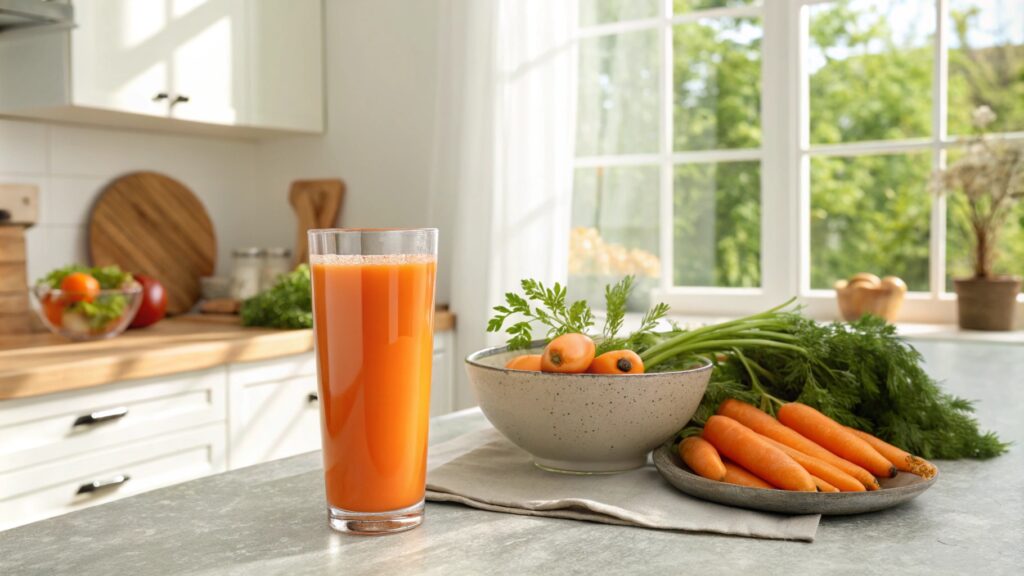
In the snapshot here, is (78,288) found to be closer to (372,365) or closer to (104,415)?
(104,415)

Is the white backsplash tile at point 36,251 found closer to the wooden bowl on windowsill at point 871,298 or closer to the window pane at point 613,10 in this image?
the window pane at point 613,10

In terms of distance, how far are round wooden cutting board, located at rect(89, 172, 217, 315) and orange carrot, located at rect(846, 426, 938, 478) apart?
2.41 m

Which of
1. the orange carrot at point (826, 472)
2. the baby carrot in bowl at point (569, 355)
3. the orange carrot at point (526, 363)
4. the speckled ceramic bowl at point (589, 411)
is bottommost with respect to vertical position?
the orange carrot at point (826, 472)

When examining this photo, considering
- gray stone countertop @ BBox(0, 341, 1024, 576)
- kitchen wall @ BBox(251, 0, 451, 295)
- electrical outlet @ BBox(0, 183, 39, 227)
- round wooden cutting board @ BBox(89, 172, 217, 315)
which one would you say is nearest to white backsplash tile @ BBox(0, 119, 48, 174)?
electrical outlet @ BBox(0, 183, 39, 227)

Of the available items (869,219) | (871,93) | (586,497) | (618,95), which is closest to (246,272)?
(618,95)

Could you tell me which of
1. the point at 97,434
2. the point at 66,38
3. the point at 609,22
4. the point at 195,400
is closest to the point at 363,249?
the point at 97,434

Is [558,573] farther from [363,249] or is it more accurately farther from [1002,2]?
[1002,2]

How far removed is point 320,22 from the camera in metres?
Answer: 3.17

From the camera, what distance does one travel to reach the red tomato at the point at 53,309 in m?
2.28

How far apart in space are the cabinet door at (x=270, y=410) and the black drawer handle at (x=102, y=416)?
300 millimetres

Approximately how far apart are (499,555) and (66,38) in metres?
2.14

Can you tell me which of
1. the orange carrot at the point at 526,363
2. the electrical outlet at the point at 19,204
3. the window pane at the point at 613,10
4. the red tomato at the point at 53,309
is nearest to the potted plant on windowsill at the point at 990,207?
the window pane at the point at 613,10

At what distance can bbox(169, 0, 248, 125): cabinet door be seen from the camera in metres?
2.65

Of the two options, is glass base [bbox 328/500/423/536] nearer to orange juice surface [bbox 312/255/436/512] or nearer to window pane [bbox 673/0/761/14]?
orange juice surface [bbox 312/255/436/512]
